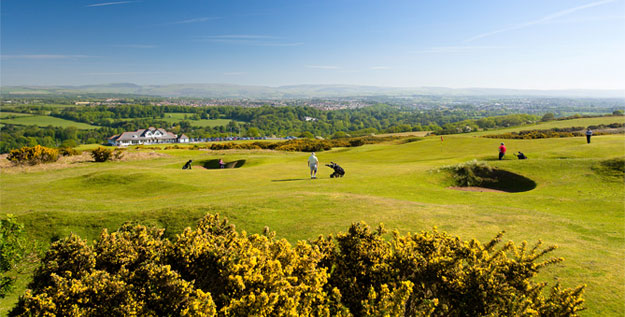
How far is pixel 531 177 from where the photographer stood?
22.5 metres

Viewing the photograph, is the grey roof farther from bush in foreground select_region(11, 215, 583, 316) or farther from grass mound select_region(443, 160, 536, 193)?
bush in foreground select_region(11, 215, 583, 316)

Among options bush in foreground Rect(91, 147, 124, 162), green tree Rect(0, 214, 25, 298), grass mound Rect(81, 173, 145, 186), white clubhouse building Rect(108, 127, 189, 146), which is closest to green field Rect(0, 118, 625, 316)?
grass mound Rect(81, 173, 145, 186)

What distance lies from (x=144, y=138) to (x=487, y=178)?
17105 centimetres

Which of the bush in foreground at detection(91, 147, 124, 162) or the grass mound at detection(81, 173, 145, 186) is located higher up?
the grass mound at detection(81, 173, 145, 186)

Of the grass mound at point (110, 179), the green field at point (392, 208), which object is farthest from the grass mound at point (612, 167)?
the grass mound at point (110, 179)

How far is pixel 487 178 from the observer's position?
23.5 m

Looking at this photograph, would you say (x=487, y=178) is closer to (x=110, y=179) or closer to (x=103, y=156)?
(x=110, y=179)

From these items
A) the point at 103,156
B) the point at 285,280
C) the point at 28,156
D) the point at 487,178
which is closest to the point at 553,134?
the point at 487,178

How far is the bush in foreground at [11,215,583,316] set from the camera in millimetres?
5840

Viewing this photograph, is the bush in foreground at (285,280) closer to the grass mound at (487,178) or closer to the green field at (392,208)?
the green field at (392,208)

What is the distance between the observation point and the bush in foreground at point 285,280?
19.2 feet

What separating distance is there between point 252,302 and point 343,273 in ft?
7.43

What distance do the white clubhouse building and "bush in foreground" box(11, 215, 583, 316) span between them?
558 ft

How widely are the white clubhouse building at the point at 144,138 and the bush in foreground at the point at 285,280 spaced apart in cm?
17016
